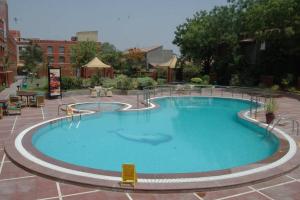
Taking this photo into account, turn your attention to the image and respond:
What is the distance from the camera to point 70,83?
24688 millimetres

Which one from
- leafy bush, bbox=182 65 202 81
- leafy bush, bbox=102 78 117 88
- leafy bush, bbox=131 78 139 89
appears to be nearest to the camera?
leafy bush, bbox=131 78 139 89

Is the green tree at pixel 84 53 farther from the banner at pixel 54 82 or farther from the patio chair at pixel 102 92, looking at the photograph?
the banner at pixel 54 82

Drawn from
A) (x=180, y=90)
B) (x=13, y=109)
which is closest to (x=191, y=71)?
(x=180, y=90)

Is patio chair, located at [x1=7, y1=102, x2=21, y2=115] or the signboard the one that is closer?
patio chair, located at [x1=7, y1=102, x2=21, y2=115]

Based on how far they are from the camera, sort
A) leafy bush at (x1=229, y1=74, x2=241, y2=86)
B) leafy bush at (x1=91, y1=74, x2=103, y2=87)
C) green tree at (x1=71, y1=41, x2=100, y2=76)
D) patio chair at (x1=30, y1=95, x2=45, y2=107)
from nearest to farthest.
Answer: patio chair at (x1=30, y1=95, x2=45, y2=107) < leafy bush at (x1=91, y1=74, x2=103, y2=87) < leafy bush at (x1=229, y1=74, x2=241, y2=86) < green tree at (x1=71, y1=41, x2=100, y2=76)

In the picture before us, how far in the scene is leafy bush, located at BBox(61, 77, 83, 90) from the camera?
80.0 ft

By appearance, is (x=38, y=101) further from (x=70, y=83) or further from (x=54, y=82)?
(x=70, y=83)

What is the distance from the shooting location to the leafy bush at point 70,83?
24391mm

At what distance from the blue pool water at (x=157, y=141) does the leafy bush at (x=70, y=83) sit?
28.9 ft

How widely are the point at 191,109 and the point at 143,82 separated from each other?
23.1ft

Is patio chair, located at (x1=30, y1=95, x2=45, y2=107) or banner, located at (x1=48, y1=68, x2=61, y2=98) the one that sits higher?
banner, located at (x1=48, y1=68, x2=61, y2=98)

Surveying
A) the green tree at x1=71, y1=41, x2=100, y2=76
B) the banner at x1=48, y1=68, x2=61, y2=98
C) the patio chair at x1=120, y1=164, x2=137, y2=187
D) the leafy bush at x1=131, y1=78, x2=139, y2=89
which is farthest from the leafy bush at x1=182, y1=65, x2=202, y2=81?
the patio chair at x1=120, y1=164, x2=137, y2=187

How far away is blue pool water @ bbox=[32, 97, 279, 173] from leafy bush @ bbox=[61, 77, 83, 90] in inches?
346

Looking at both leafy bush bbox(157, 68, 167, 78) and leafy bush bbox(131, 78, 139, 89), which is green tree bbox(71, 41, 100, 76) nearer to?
leafy bush bbox(157, 68, 167, 78)
